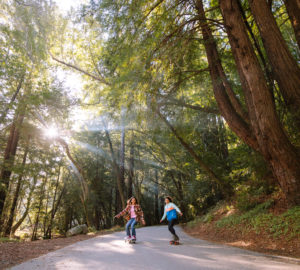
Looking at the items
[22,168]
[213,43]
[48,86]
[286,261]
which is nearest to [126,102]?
[213,43]

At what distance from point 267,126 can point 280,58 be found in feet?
7.26

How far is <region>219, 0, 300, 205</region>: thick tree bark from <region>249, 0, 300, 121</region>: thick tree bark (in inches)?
27.2

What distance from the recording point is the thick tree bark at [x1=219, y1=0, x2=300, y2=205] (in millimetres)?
5180

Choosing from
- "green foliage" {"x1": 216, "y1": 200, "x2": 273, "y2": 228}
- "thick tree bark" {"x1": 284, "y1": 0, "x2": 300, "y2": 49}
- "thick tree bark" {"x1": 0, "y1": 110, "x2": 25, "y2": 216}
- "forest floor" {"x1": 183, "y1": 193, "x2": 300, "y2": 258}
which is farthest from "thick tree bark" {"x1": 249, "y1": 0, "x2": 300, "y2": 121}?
"thick tree bark" {"x1": 0, "y1": 110, "x2": 25, "y2": 216}

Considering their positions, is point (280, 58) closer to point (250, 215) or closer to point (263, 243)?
point (263, 243)

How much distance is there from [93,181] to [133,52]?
842 inches

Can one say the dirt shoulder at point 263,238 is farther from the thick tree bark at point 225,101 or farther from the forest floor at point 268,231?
the thick tree bark at point 225,101

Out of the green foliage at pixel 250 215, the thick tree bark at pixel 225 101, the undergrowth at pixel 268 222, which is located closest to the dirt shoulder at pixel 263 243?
the undergrowth at pixel 268 222

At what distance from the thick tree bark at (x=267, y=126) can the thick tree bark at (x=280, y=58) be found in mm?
690

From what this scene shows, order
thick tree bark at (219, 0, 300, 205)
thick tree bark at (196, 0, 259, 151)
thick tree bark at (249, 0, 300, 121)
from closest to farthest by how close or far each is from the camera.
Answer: thick tree bark at (219, 0, 300, 205) → thick tree bark at (249, 0, 300, 121) → thick tree bark at (196, 0, 259, 151)

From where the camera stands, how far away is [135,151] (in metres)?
23.6

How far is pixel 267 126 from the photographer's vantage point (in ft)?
17.1

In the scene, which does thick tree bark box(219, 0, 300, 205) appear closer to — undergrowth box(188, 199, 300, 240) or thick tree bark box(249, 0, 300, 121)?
undergrowth box(188, 199, 300, 240)

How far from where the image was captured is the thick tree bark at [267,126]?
5180mm
